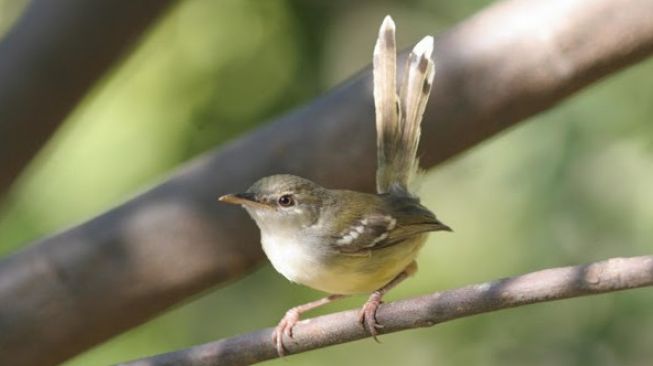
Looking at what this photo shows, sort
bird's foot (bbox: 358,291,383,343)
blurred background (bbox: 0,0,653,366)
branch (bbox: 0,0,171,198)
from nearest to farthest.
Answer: bird's foot (bbox: 358,291,383,343) → branch (bbox: 0,0,171,198) → blurred background (bbox: 0,0,653,366)

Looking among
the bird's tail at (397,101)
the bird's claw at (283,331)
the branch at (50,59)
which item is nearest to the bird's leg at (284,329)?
the bird's claw at (283,331)

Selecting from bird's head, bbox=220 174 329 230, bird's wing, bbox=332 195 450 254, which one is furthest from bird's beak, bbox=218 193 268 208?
bird's wing, bbox=332 195 450 254

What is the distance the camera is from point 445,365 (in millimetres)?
4527

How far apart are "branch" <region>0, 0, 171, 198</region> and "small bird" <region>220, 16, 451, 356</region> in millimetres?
1191

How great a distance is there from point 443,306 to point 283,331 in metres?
0.52

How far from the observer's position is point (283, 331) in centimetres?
268

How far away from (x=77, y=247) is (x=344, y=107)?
932 millimetres

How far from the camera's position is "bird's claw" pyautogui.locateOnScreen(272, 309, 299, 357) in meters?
2.58

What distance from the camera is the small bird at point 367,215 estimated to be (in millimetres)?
2893

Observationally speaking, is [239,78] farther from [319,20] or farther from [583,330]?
[583,330]

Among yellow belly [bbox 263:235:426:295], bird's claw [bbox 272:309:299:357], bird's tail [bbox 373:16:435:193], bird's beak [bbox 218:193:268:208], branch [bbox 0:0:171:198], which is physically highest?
branch [bbox 0:0:171:198]

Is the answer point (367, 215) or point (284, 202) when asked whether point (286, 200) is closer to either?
point (284, 202)

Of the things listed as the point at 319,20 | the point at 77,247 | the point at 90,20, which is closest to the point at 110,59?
the point at 90,20

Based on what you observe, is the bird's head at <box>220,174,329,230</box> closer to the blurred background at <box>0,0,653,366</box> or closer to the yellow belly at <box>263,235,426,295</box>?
the yellow belly at <box>263,235,426,295</box>
